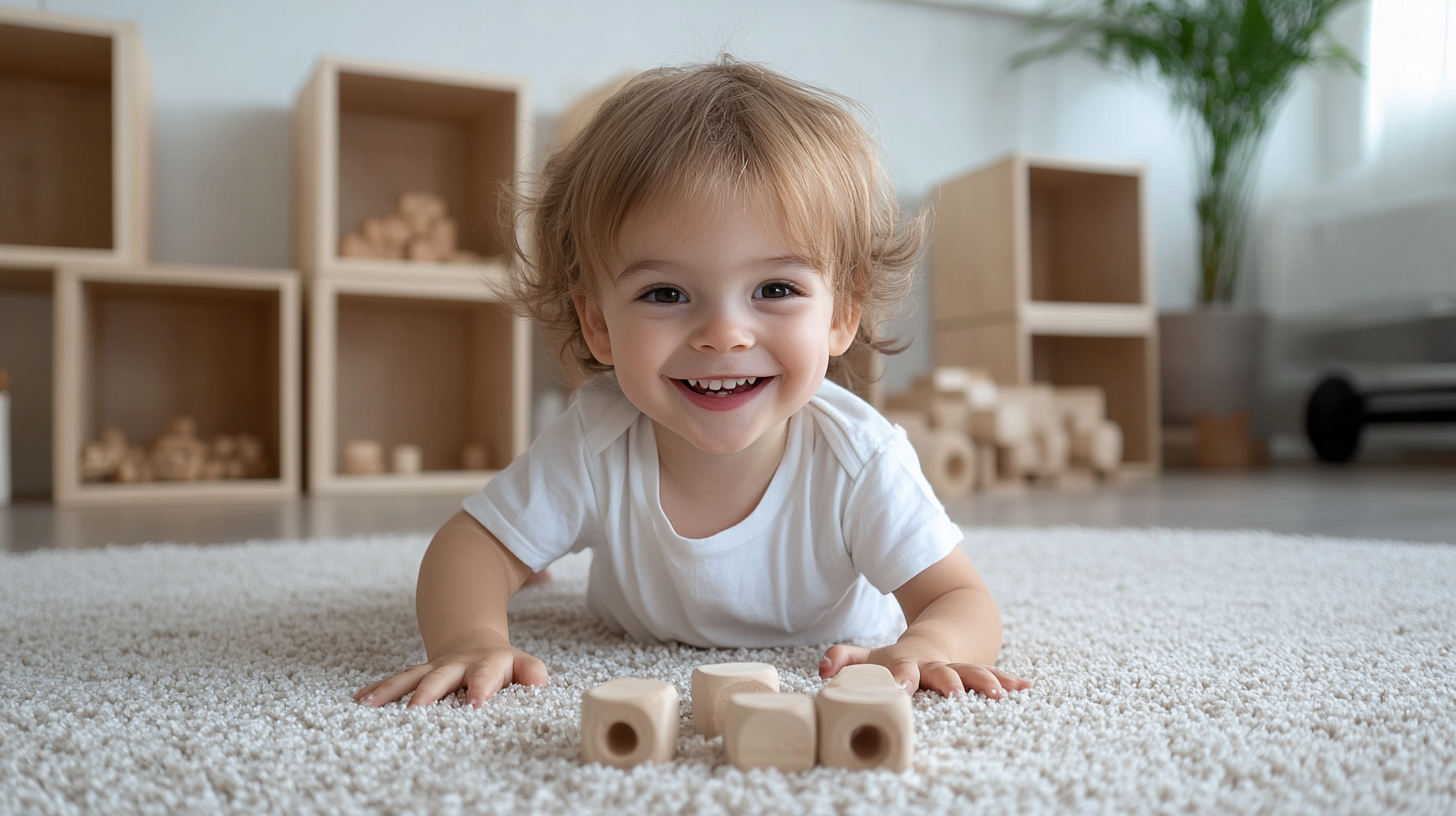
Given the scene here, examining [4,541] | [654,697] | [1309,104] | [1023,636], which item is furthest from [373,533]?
[1309,104]

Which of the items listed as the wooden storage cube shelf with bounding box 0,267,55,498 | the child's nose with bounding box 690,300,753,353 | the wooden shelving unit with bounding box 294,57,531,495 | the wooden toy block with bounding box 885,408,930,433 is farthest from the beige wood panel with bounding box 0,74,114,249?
the child's nose with bounding box 690,300,753,353

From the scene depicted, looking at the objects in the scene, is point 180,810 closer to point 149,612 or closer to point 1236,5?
point 149,612

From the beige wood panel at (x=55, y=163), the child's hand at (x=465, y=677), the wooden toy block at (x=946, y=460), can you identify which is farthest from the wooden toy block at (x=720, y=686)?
the beige wood panel at (x=55, y=163)

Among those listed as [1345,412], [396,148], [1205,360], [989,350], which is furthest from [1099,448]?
[396,148]

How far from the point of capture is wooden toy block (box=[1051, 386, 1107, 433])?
221cm

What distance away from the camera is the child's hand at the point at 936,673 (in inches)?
21.3

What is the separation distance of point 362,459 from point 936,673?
1.69 meters

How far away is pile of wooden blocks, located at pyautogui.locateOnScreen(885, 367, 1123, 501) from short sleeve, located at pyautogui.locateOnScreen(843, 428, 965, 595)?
131 centimetres

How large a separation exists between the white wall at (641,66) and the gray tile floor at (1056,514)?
747 millimetres

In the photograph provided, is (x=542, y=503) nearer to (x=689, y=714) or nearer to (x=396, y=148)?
(x=689, y=714)

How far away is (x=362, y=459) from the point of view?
2.04 metres

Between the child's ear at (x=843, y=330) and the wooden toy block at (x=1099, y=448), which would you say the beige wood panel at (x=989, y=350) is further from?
the child's ear at (x=843, y=330)

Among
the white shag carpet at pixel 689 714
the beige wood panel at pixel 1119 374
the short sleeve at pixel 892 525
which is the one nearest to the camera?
the white shag carpet at pixel 689 714

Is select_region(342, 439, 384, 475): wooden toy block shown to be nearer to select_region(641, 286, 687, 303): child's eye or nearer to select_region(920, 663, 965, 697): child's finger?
select_region(641, 286, 687, 303): child's eye
